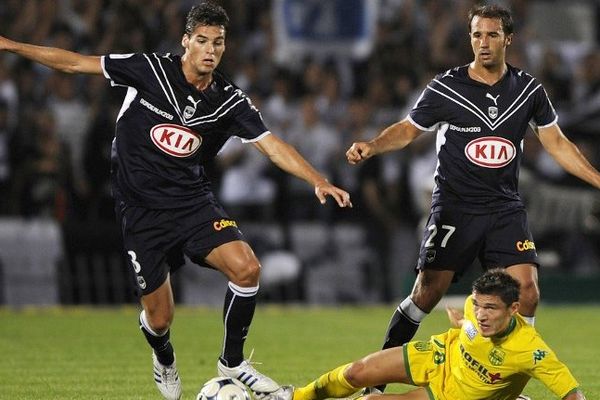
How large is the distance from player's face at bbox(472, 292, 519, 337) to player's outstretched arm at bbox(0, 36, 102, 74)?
2.91m

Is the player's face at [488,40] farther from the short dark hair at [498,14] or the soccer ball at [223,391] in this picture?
the soccer ball at [223,391]

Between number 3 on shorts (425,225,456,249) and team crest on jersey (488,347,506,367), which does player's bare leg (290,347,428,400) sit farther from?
number 3 on shorts (425,225,456,249)

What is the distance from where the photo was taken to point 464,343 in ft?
24.2

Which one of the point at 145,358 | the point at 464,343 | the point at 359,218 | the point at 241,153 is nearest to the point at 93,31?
the point at 241,153

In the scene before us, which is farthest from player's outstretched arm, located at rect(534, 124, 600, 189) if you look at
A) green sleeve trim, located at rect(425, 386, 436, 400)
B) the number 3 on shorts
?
green sleeve trim, located at rect(425, 386, 436, 400)

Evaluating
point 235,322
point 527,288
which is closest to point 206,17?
point 235,322

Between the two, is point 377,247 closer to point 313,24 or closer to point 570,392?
point 313,24

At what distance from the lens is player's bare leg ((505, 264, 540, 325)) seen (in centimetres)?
838

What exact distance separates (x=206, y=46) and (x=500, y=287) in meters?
2.49

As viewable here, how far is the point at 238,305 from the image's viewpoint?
8.18 meters

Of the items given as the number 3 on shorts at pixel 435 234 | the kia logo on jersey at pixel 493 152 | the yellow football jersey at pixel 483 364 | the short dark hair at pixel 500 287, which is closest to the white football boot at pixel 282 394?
the yellow football jersey at pixel 483 364

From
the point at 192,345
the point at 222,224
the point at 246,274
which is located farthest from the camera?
the point at 192,345

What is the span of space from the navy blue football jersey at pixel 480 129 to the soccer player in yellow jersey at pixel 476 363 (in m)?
1.21

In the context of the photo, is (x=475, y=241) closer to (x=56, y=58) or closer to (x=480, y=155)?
(x=480, y=155)
